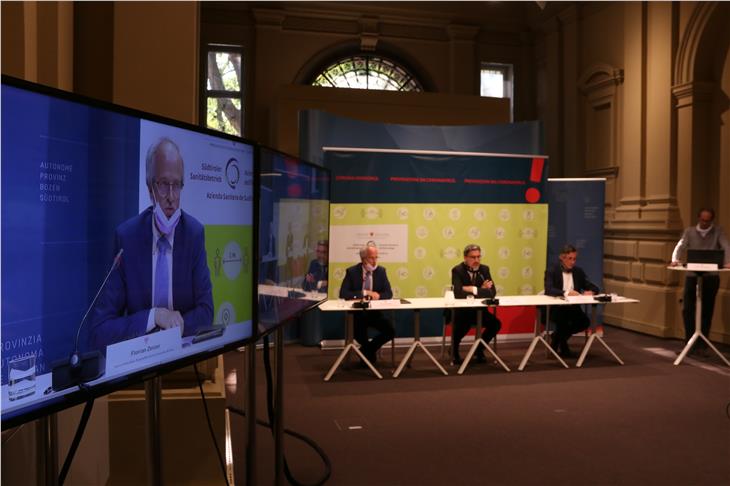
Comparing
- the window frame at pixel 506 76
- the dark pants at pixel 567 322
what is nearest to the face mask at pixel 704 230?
the dark pants at pixel 567 322

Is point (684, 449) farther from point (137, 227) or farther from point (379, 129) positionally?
point (379, 129)

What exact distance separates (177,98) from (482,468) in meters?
2.80

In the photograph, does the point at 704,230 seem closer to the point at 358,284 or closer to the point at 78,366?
the point at 358,284

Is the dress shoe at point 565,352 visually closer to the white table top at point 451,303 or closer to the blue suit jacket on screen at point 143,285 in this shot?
the white table top at point 451,303

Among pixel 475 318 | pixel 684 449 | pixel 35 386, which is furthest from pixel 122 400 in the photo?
pixel 475 318

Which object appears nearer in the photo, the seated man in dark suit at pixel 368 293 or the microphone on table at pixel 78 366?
the microphone on table at pixel 78 366

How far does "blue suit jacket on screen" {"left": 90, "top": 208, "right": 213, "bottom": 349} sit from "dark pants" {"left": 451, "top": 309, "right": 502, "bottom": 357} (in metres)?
5.19

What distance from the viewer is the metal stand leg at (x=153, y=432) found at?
67.3 inches

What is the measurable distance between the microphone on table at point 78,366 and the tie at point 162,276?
17cm

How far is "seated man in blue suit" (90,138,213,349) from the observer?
4.66ft

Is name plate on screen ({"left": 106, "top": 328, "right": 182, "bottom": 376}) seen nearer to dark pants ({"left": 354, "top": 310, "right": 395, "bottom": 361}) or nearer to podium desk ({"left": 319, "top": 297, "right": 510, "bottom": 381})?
podium desk ({"left": 319, "top": 297, "right": 510, "bottom": 381})

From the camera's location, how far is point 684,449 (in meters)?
4.05

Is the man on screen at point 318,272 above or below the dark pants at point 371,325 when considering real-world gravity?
above

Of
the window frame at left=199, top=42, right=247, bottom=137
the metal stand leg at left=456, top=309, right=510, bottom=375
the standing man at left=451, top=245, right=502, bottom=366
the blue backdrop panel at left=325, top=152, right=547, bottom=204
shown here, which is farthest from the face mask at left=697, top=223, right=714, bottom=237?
the window frame at left=199, top=42, right=247, bottom=137
